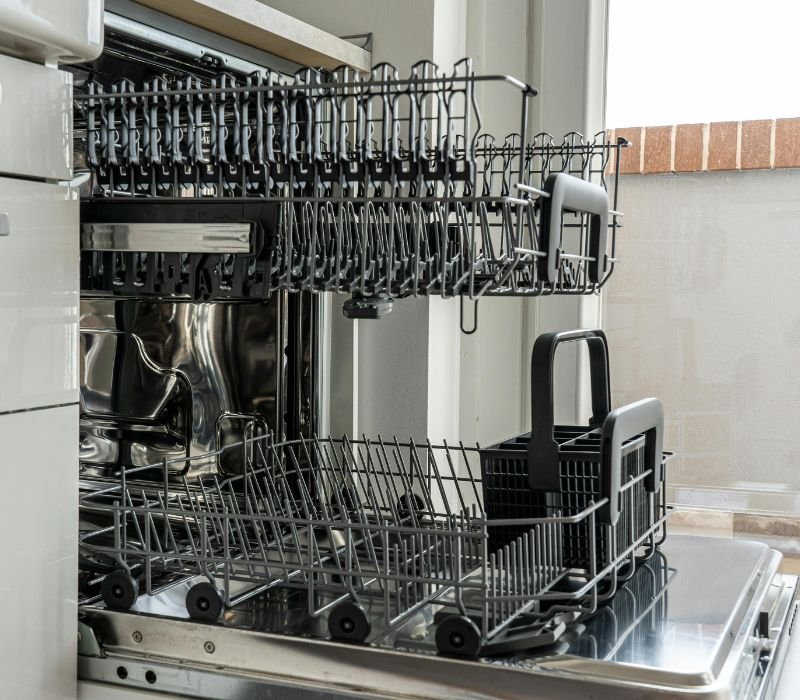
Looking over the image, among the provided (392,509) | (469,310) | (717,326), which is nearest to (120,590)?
(392,509)

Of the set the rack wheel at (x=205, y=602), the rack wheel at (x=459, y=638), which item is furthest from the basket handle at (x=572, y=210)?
the rack wheel at (x=205, y=602)

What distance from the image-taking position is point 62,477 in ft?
3.00

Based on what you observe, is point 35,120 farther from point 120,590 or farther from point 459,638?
point 459,638

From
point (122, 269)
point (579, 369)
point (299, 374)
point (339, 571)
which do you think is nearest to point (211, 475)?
point (299, 374)

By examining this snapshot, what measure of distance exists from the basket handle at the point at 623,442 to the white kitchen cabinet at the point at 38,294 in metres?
0.48

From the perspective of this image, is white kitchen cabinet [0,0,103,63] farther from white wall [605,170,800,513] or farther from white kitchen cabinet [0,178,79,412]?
white wall [605,170,800,513]

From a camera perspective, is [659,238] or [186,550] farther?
[659,238]

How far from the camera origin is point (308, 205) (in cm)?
99

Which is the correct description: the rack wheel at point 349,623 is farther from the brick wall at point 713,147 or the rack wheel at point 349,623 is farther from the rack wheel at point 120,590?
the brick wall at point 713,147

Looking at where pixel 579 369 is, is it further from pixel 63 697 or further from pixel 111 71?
pixel 63 697

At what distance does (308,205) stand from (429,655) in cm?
44

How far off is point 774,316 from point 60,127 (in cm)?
130

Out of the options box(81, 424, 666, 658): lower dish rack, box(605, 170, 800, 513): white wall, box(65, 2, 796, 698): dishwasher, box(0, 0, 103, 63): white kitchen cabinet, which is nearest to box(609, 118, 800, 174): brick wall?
box(605, 170, 800, 513): white wall

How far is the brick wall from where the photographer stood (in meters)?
1.74
